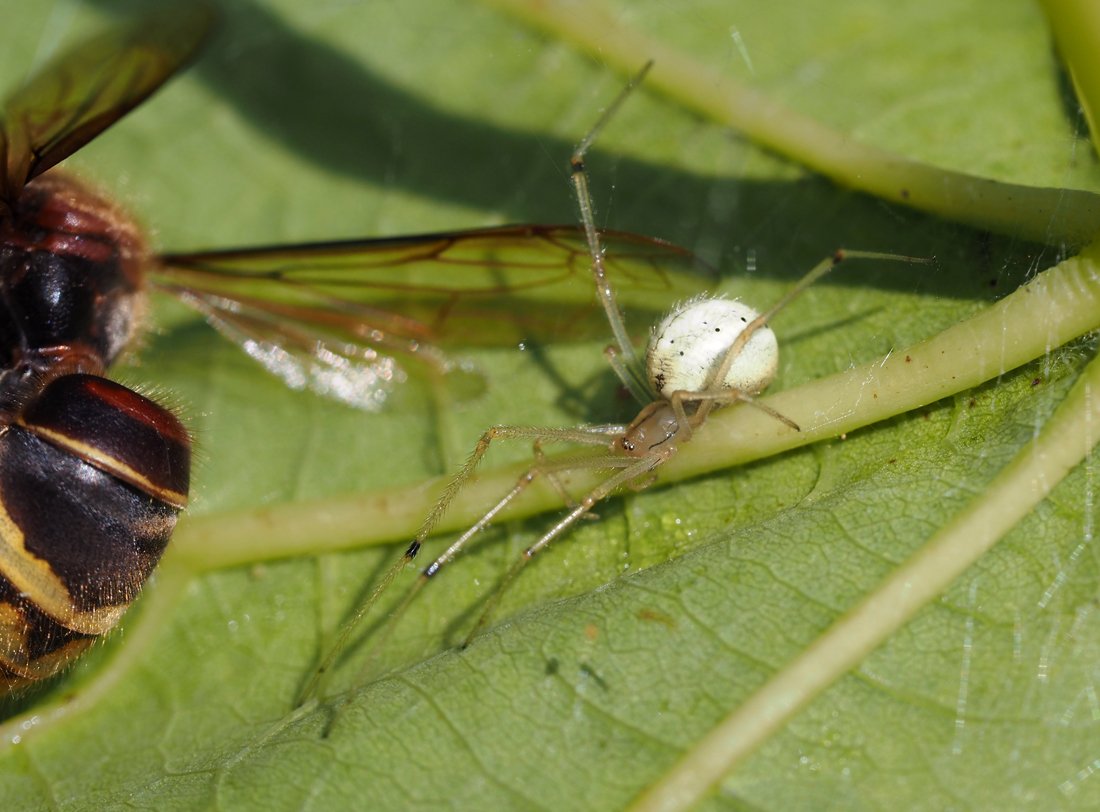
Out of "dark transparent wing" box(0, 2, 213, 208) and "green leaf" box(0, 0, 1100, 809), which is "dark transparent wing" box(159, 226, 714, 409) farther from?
"dark transparent wing" box(0, 2, 213, 208)

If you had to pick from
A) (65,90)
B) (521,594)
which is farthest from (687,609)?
(65,90)

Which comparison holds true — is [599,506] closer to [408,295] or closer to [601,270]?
[601,270]

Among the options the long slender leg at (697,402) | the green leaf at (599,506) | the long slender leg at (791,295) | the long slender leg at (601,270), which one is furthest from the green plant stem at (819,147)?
the long slender leg at (697,402)

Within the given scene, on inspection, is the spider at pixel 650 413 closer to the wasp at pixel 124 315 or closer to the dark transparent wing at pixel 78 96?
the wasp at pixel 124 315

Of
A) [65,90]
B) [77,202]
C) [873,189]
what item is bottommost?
[77,202]

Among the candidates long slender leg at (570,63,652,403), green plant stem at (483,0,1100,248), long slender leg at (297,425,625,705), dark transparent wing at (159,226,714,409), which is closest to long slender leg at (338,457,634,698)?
long slender leg at (297,425,625,705)

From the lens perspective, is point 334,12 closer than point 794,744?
No

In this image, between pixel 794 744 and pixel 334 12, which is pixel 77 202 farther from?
pixel 794 744

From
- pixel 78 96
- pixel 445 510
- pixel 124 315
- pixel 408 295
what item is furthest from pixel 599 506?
pixel 78 96

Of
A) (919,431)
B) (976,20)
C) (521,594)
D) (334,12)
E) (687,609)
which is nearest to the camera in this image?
(687,609)
